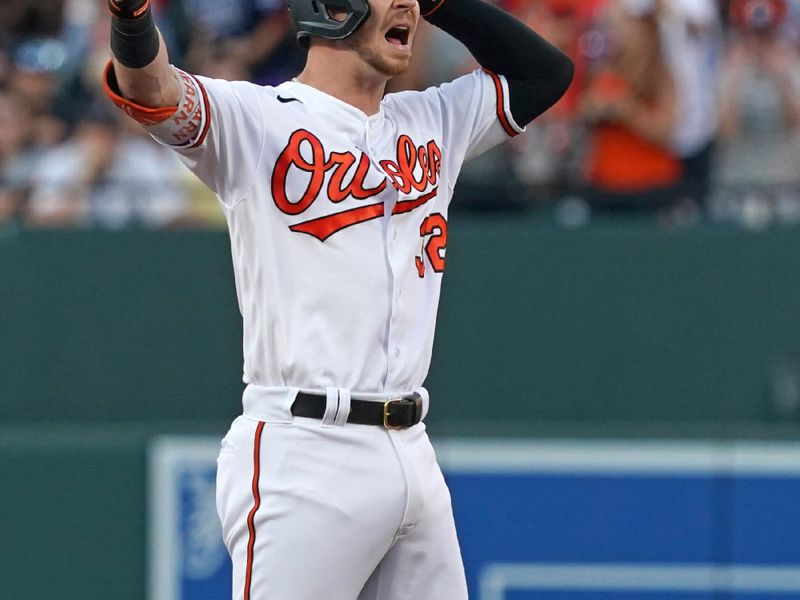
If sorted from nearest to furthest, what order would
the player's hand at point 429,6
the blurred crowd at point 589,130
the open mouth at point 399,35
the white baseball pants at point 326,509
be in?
the white baseball pants at point 326,509 < the open mouth at point 399,35 < the player's hand at point 429,6 < the blurred crowd at point 589,130

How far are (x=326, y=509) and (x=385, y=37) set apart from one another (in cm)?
109

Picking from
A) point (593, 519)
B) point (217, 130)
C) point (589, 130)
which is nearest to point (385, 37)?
point (217, 130)

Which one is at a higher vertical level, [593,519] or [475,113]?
[475,113]

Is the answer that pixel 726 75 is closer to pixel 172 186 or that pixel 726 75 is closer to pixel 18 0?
pixel 172 186

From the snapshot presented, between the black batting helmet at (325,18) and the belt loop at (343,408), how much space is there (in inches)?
31.8

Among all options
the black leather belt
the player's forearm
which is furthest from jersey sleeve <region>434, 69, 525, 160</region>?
the black leather belt

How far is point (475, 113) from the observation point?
3.60m

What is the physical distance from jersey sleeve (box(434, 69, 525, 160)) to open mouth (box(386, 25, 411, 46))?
0.32 m

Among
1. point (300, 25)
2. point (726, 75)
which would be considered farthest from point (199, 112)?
point (726, 75)

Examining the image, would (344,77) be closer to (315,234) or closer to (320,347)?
(315,234)

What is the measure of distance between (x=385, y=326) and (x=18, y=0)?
451 centimetres

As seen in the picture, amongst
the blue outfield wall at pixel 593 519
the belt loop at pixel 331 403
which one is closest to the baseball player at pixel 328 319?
the belt loop at pixel 331 403

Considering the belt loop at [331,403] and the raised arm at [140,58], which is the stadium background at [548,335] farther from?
the raised arm at [140,58]

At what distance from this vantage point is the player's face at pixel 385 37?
3191mm
